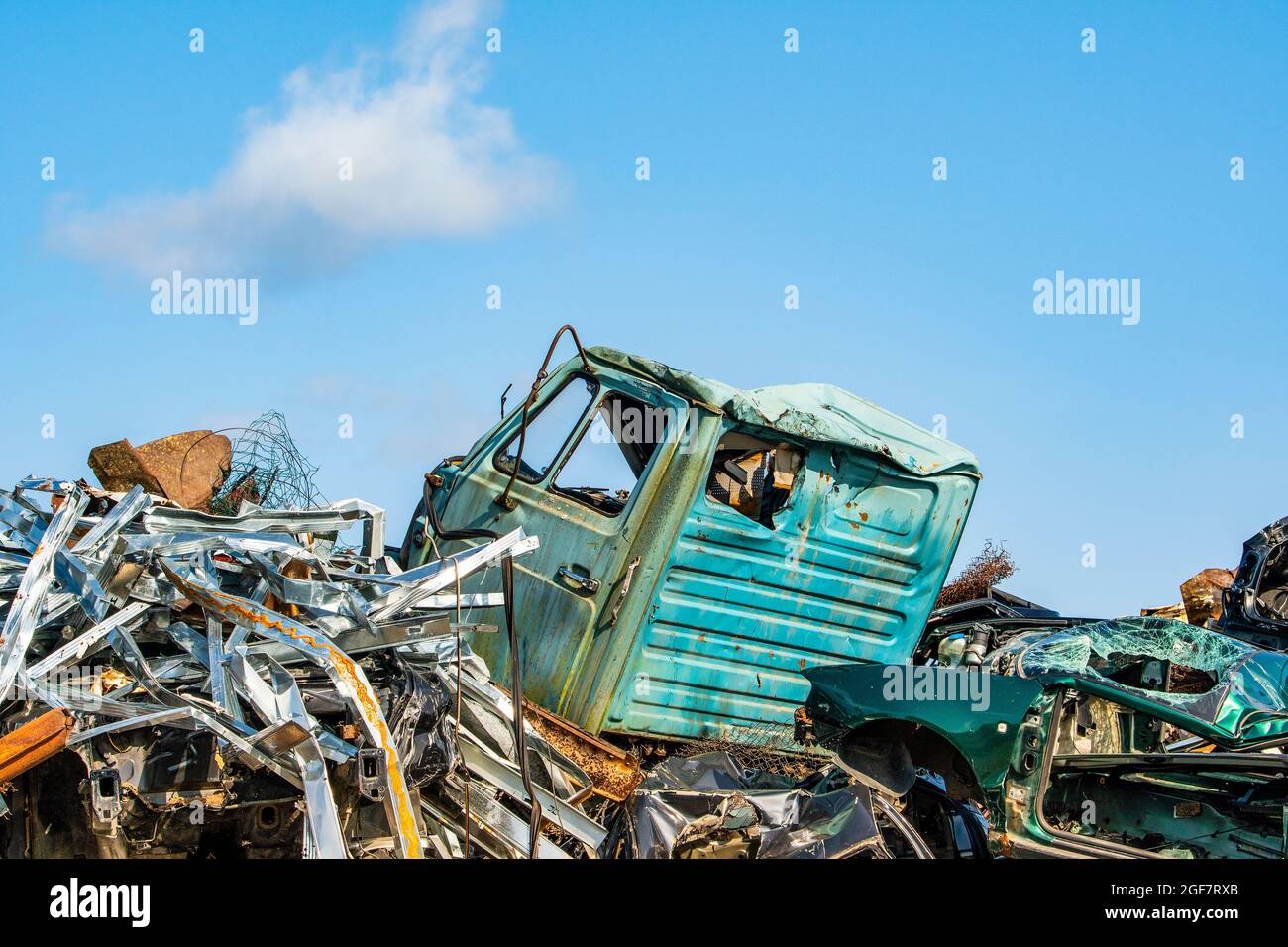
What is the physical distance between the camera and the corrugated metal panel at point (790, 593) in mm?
7176

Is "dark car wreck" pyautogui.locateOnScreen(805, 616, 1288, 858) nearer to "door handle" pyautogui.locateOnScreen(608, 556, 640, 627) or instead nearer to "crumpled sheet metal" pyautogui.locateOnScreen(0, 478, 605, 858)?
"door handle" pyautogui.locateOnScreen(608, 556, 640, 627)

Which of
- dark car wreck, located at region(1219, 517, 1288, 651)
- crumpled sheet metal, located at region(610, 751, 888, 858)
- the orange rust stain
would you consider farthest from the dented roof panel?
dark car wreck, located at region(1219, 517, 1288, 651)

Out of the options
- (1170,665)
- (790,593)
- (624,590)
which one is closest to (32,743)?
(624,590)

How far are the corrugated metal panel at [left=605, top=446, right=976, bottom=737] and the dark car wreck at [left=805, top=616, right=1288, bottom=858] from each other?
92cm

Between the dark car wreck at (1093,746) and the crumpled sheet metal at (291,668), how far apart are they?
1417mm

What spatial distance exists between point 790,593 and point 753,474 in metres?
0.71

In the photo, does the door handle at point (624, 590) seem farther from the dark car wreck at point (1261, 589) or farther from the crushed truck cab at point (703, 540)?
the dark car wreck at point (1261, 589)

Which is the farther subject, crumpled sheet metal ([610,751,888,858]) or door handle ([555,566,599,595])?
door handle ([555,566,599,595])

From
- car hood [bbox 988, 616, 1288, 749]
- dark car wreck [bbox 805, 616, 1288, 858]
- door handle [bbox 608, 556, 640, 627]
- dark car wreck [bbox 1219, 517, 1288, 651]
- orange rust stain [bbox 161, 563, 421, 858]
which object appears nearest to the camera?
orange rust stain [bbox 161, 563, 421, 858]

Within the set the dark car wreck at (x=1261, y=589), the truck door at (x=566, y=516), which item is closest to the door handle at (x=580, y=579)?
the truck door at (x=566, y=516)

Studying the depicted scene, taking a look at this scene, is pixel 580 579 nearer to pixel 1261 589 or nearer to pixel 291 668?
pixel 291 668

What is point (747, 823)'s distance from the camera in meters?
5.55

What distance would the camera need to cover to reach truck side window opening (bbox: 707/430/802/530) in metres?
7.50
